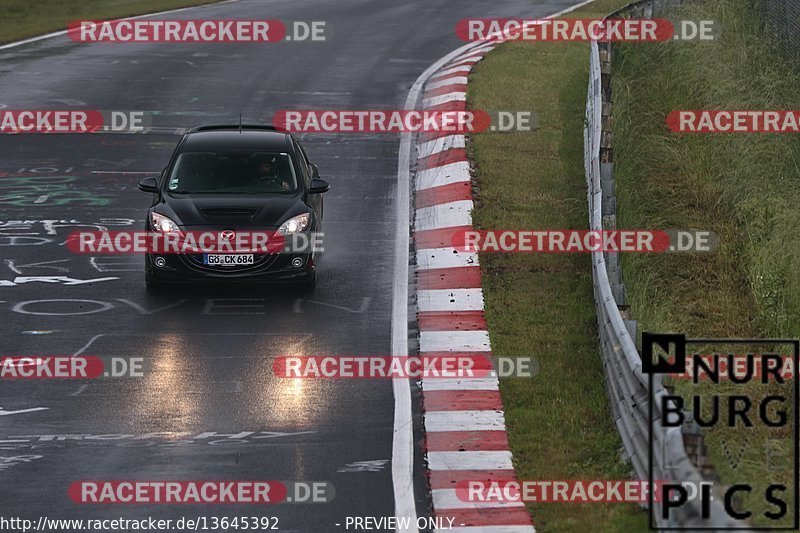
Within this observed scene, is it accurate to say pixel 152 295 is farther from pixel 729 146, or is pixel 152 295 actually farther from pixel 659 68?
pixel 659 68

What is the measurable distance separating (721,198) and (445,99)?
7.36 m

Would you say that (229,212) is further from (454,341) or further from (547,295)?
(547,295)

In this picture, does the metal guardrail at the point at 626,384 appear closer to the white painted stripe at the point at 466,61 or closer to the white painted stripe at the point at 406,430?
the white painted stripe at the point at 406,430

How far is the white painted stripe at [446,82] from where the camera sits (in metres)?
28.2

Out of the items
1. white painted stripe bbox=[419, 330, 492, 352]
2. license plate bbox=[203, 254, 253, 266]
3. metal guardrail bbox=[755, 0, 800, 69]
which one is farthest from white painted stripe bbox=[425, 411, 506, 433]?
metal guardrail bbox=[755, 0, 800, 69]

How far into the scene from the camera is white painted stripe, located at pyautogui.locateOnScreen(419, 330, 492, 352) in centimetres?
1513

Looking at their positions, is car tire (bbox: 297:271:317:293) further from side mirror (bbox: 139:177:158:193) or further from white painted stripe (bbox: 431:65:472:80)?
white painted stripe (bbox: 431:65:472:80)

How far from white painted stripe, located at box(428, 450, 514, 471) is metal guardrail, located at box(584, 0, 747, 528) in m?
0.92

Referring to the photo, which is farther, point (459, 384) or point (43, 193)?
point (43, 193)

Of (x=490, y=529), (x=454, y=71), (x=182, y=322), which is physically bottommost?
(x=490, y=529)

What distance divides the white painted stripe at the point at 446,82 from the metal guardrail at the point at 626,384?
26.8 ft

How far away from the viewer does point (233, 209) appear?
17.0 m

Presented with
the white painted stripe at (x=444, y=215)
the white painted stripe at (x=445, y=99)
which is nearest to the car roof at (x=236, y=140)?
the white painted stripe at (x=444, y=215)

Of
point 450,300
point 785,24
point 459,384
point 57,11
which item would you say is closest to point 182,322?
point 450,300
